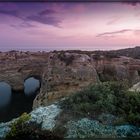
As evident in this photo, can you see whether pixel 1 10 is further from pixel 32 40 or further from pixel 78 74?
pixel 78 74

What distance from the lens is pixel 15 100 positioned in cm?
470

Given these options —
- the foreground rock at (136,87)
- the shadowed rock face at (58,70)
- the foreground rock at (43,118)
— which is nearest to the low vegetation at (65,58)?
the shadowed rock face at (58,70)

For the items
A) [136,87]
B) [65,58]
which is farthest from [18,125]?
[136,87]

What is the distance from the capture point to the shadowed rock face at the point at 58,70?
4.78m

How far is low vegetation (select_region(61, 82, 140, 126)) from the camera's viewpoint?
15.1 feet

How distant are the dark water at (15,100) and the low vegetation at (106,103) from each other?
0.39m

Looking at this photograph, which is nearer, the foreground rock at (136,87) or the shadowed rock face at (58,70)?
the shadowed rock face at (58,70)

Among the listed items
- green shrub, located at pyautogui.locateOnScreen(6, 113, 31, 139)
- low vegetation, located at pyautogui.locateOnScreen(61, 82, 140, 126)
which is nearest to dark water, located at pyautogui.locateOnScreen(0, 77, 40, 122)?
green shrub, located at pyautogui.locateOnScreen(6, 113, 31, 139)

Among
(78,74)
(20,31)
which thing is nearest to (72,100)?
(78,74)

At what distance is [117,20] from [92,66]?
619mm

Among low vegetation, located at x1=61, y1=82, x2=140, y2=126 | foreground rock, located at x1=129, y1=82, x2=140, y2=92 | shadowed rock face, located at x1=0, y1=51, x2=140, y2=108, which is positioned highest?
shadowed rock face, located at x1=0, y1=51, x2=140, y2=108

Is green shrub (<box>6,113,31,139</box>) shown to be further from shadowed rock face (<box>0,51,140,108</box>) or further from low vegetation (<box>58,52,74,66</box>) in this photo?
low vegetation (<box>58,52,74,66</box>)

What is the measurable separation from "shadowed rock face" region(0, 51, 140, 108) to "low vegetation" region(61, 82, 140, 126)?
13 cm

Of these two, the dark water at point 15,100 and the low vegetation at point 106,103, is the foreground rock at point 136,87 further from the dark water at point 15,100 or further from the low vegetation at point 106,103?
the dark water at point 15,100
